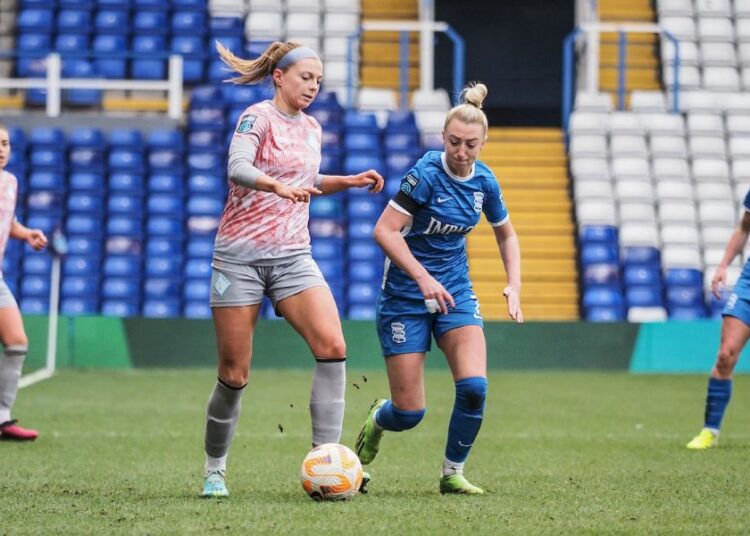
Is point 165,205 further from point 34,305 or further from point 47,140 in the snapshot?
point 34,305

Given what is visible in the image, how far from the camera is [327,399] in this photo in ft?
21.0

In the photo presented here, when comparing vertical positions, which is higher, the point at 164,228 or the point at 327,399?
the point at 164,228

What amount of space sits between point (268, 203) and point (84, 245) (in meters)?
12.6

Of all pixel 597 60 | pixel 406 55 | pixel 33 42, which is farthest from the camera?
pixel 33 42

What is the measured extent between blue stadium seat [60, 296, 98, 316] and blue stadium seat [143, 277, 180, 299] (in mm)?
680

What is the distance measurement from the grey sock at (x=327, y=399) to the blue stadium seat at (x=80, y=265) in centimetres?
1224

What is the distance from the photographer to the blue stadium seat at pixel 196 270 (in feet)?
59.3

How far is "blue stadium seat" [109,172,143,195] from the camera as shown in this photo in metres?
18.9

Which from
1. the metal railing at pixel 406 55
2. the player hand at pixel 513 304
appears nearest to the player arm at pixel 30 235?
the player hand at pixel 513 304

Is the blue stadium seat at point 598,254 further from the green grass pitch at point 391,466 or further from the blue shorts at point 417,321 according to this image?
the blue shorts at point 417,321

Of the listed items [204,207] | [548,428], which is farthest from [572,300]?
[548,428]

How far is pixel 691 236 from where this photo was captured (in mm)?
19141

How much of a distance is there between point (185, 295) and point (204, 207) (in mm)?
1399

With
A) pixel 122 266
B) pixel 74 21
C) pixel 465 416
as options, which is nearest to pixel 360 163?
pixel 122 266
